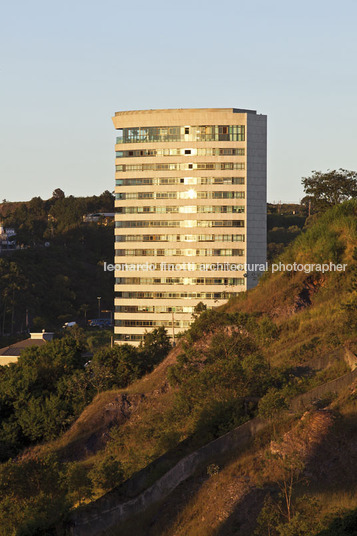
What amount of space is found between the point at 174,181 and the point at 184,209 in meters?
5.59

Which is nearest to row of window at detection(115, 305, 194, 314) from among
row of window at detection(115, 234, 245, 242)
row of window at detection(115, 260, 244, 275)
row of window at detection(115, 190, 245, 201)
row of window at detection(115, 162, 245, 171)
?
row of window at detection(115, 260, 244, 275)

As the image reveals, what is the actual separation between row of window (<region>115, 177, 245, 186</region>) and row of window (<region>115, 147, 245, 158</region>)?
440 cm

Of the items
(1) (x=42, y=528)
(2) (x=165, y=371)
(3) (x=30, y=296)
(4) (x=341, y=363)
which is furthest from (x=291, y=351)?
(3) (x=30, y=296)

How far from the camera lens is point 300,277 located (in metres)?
60.8

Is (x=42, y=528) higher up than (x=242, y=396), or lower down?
lower down

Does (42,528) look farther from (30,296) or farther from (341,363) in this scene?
(30,296)

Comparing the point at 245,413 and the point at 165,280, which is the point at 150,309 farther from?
the point at 245,413

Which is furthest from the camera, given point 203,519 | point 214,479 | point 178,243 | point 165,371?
point 178,243

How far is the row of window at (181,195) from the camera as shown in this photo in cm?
15388

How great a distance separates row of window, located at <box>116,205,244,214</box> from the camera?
153500 mm

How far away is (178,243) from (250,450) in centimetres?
12177

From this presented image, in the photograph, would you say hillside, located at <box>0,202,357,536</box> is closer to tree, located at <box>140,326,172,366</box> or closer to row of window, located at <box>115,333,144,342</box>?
tree, located at <box>140,326,172,366</box>

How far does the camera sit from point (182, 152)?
154875 millimetres

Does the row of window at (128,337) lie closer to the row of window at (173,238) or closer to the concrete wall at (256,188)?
the row of window at (173,238)
